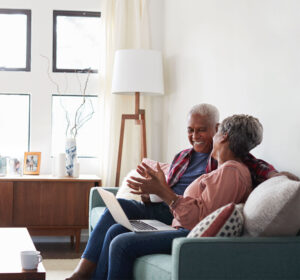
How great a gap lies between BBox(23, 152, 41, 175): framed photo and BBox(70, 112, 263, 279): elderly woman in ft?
8.07

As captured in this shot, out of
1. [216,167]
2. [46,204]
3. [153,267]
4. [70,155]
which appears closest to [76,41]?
[70,155]

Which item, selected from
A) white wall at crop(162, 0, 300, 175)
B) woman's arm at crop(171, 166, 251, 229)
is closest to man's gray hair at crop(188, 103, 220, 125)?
white wall at crop(162, 0, 300, 175)

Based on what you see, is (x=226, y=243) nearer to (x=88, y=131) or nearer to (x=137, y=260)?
(x=137, y=260)

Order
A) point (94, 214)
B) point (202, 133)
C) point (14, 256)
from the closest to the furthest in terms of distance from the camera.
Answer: point (14, 256) → point (202, 133) → point (94, 214)

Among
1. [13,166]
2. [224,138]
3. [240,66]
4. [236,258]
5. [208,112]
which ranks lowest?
[236,258]

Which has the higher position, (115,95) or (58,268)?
(115,95)

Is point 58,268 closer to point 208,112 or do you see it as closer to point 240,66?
point 208,112

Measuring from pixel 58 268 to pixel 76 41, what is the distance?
91.6 inches

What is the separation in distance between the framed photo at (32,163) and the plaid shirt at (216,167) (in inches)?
78.2

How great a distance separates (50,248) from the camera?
4.76 metres

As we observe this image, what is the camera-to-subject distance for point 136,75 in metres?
4.55

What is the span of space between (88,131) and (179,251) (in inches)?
133

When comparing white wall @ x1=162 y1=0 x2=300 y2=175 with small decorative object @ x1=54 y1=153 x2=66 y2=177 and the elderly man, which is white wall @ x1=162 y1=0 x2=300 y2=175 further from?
small decorative object @ x1=54 y1=153 x2=66 y2=177

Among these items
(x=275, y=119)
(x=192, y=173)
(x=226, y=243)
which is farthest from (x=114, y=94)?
(x=226, y=243)
